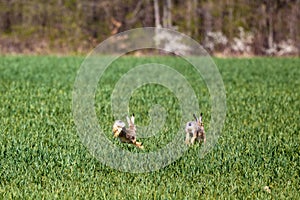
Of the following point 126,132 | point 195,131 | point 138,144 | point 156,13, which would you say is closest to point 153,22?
point 156,13

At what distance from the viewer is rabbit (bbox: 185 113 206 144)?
6619 mm

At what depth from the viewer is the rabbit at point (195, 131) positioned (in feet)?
21.7

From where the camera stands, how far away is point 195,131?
6684 millimetres

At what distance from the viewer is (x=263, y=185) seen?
17.7 ft

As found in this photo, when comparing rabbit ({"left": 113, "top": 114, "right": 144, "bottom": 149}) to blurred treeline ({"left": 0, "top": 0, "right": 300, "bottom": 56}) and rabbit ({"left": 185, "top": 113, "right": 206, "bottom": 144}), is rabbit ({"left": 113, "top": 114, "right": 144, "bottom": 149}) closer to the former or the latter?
rabbit ({"left": 185, "top": 113, "right": 206, "bottom": 144})

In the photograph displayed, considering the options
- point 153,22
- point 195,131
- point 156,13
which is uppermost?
point 156,13

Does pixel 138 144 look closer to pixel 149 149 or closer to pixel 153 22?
pixel 149 149

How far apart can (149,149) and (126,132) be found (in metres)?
0.38

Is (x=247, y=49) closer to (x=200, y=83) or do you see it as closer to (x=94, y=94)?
(x=200, y=83)

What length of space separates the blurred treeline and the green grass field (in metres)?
16.9

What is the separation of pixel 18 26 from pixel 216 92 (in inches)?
753

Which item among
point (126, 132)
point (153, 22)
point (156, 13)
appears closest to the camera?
point (126, 132)

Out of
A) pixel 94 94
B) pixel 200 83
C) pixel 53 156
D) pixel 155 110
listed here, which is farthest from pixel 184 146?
pixel 200 83

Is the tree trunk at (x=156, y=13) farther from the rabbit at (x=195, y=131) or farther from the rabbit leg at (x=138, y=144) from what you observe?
the rabbit leg at (x=138, y=144)
